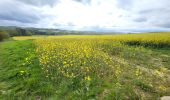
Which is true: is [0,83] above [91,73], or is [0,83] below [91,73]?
below

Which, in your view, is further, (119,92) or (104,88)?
(104,88)

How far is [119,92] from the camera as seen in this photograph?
681 cm

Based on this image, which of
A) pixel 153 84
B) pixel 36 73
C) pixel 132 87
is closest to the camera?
pixel 132 87

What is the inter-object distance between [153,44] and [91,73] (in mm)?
16298

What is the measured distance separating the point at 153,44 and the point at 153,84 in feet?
52.6

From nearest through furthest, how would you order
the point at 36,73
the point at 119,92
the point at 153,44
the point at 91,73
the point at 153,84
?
the point at 119,92 < the point at 153,84 < the point at 91,73 < the point at 36,73 < the point at 153,44

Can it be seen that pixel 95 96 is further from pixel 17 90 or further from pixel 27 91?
pixel 17 90

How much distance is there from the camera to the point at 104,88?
744 cm

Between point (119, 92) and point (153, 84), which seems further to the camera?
point (153, 84)

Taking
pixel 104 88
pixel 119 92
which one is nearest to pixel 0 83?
pixel 104 88

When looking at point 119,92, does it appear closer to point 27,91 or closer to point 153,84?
point 153,84

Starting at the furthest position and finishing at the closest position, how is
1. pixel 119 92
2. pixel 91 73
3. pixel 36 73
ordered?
pixel 36 73 → pixel 91 73 → pixel 119 92

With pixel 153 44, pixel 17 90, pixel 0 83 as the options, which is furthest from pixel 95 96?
pixel 153 44

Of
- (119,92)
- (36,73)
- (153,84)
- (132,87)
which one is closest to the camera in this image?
(119,92)
